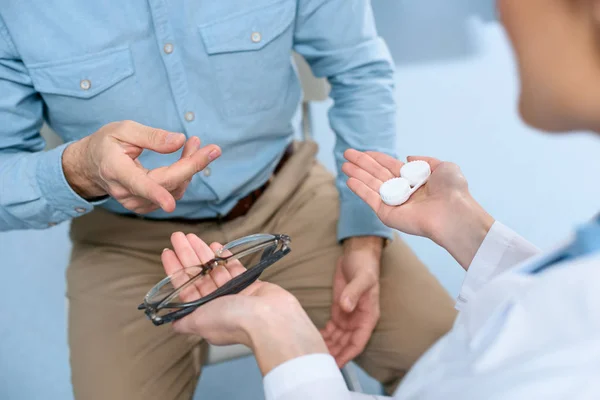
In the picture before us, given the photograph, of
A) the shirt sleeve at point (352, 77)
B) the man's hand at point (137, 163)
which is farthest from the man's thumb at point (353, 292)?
the man's hand at point (137, 163)

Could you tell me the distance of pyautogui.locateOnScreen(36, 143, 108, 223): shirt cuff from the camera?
910mm

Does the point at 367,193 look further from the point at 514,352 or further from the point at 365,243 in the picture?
the point at 514,352

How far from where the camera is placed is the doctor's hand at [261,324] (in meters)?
0.72

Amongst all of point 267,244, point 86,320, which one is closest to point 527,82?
point 267,244

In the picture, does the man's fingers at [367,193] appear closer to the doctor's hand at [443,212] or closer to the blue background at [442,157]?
the doctor's hand at [443,212]

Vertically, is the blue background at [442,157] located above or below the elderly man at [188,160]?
below

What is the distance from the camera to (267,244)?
37.0 inches

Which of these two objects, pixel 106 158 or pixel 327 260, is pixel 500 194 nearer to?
pixel 327 260

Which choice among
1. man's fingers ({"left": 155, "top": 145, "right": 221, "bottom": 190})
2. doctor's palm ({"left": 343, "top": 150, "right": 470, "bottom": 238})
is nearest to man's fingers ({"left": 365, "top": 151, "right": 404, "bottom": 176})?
doctor's palm ({"left": 343, "top": 150, "right": 470, "bottom": 238})

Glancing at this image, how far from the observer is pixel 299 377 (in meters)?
0.68

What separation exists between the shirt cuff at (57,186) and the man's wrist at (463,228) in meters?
0.56

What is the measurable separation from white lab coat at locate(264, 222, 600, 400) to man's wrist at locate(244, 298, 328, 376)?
20 millimetres

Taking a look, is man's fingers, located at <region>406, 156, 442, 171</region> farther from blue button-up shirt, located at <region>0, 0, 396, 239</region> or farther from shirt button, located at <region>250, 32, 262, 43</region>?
shirt button, located at <region>250, 32, 262, 43</region>

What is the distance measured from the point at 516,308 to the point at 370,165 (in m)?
0.47
